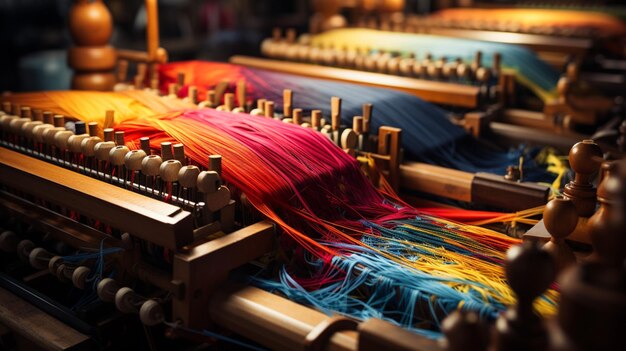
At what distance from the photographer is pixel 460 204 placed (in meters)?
1.75

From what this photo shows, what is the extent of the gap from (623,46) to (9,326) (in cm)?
314

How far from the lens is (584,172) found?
46.6 inches

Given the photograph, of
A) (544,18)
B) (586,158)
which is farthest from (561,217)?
(544,18)

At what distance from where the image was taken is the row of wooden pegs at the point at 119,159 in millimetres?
1196

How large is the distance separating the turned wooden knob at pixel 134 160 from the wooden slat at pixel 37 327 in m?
0.33

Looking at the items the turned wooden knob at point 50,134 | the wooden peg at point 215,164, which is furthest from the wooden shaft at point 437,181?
the turned wooden knob at point 50,134

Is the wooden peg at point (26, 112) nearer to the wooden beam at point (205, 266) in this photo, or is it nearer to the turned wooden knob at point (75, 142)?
the turned wooden knob at point (75, 142)

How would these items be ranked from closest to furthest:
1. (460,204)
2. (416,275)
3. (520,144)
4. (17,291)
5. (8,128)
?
(416,275)
(17,291)
(8,128)
(460,204)
(520,144)

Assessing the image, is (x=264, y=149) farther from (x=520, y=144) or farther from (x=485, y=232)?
(x=520, y=144)

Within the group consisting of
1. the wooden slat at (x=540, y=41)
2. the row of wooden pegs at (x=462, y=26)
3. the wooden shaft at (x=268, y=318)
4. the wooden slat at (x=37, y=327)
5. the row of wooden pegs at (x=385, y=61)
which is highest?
the row of wooden pegs at (x=462, y=26)

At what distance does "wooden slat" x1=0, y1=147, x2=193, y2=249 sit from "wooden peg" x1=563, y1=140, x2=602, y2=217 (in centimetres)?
70

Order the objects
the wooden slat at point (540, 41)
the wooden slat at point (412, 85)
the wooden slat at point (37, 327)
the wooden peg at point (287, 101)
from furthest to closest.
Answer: the wooden slat at point (540, 41) → the wooden slat at point (412, 85) → the wooden peg at point (287, 101) → the wooden slat at point (37, 327)

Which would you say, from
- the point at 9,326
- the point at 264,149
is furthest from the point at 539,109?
the point at 9,326

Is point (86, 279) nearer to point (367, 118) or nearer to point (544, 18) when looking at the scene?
point (367, 118)
